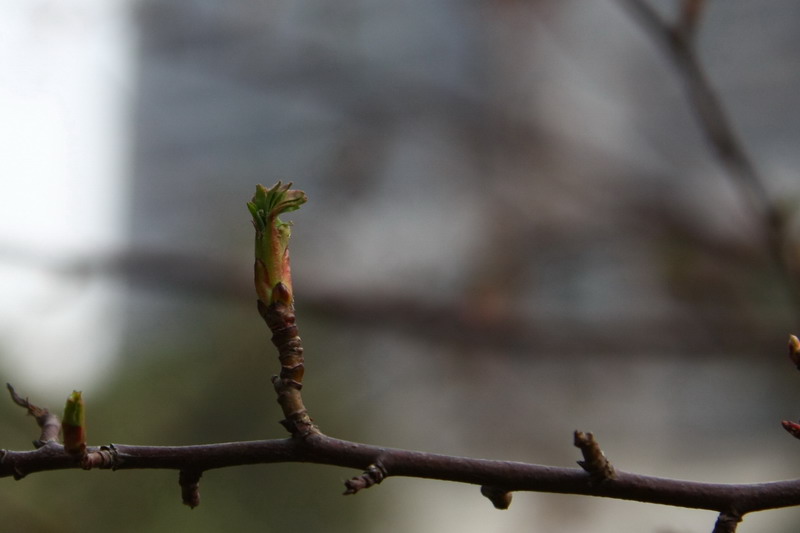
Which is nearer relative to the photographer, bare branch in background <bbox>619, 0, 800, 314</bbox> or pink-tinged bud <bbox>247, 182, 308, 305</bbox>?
pink-tinged bud <bbox>247, 182, 308, 305</bbox>

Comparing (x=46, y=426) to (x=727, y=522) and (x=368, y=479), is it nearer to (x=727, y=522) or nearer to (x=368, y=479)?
(x=368, y=479)

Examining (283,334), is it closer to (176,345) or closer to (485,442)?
(176,345)

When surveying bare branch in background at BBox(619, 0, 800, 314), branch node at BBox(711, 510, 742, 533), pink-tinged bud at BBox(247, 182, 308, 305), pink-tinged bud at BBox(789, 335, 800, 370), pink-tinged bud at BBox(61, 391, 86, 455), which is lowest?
branch node at BBox(711, 510, 742, 533)

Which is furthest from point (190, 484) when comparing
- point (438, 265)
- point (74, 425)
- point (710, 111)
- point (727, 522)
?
point (438, 265)

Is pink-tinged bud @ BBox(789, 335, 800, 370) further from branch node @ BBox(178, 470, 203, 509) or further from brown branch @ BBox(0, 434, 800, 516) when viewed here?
branch node @ BBox(178, 470, 203, 509)

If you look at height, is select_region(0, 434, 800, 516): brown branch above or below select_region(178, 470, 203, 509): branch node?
above

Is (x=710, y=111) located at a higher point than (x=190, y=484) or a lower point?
higher

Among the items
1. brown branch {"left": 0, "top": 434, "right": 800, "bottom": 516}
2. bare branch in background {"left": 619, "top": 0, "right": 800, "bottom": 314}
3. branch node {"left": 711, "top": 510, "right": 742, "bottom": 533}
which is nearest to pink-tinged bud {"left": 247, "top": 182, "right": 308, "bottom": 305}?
brown branch {"left": 0, "top": 434, "right": 800, "bottom": 516}
